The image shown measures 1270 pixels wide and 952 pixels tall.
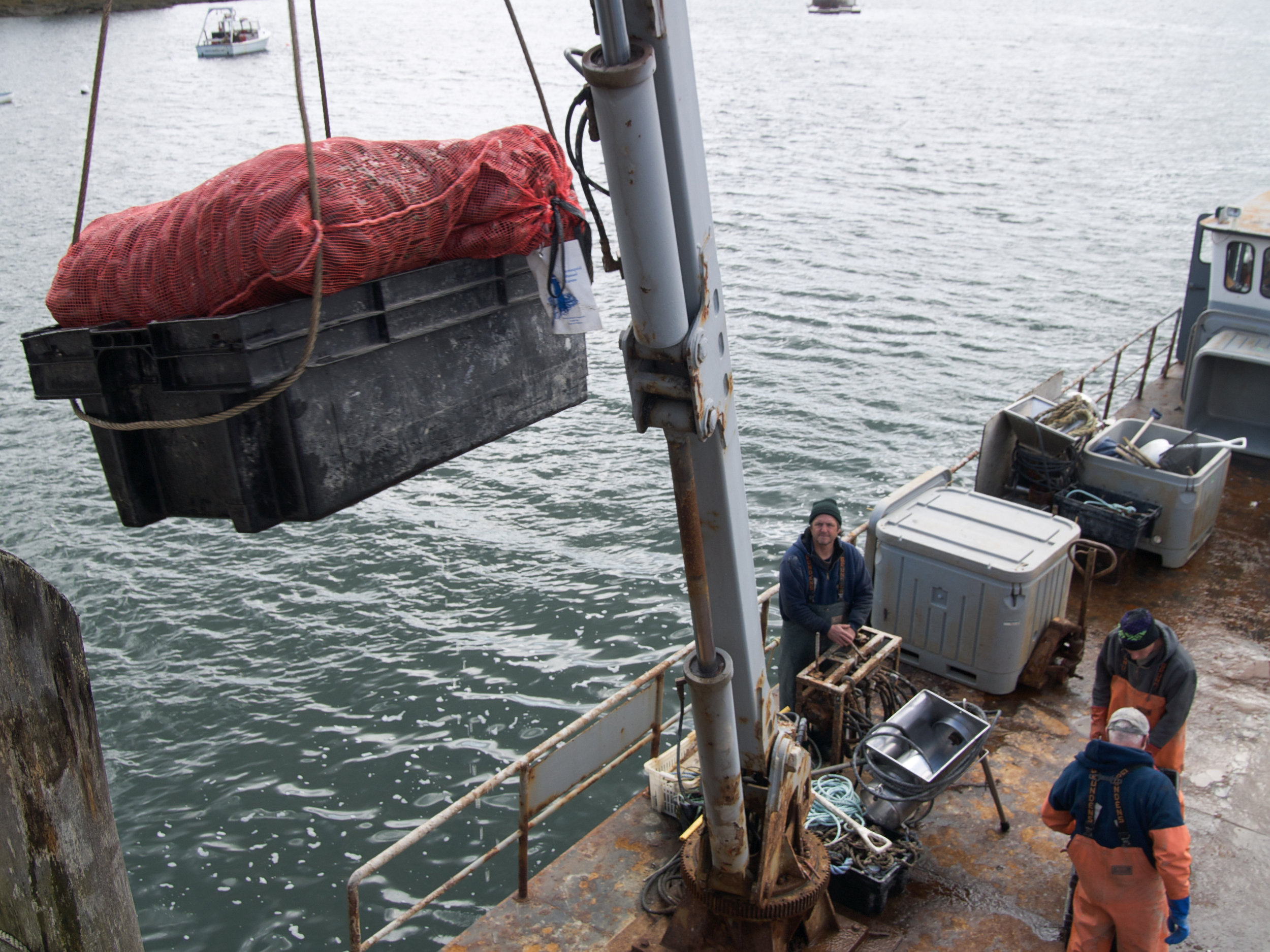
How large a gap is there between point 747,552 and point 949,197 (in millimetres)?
29737

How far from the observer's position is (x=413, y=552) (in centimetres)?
1497

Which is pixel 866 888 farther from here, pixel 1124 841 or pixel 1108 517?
pixel 1108 517

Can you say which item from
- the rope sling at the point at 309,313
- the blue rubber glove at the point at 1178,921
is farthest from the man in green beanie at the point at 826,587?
the rope sling at the point at 309,313

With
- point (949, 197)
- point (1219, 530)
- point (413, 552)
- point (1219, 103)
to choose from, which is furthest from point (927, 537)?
point (1219, 103)

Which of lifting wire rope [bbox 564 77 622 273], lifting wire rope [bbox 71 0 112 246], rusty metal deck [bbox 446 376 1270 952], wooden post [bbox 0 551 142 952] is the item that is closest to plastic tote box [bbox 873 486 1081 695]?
rusty metal deck [bbox 446 376 1270 952]

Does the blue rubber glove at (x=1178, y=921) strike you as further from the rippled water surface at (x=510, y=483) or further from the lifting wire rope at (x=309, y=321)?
the rippled water surface at (x=510, y=483)

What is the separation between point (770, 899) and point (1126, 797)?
6.06 ft

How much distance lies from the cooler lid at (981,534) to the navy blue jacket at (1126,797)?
2348mm

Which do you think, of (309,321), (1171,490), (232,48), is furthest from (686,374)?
(232,48)

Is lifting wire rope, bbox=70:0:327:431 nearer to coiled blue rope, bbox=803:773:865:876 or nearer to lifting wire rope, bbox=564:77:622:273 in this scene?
lifting wire rope, bbox=564:77:622:273

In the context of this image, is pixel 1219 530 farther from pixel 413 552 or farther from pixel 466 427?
pixel 413 552

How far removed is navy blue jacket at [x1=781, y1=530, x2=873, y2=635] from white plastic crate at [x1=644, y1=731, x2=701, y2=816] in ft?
3.68

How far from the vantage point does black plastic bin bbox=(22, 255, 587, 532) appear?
3.46 metres

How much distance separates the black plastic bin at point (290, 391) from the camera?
346 centimetres
